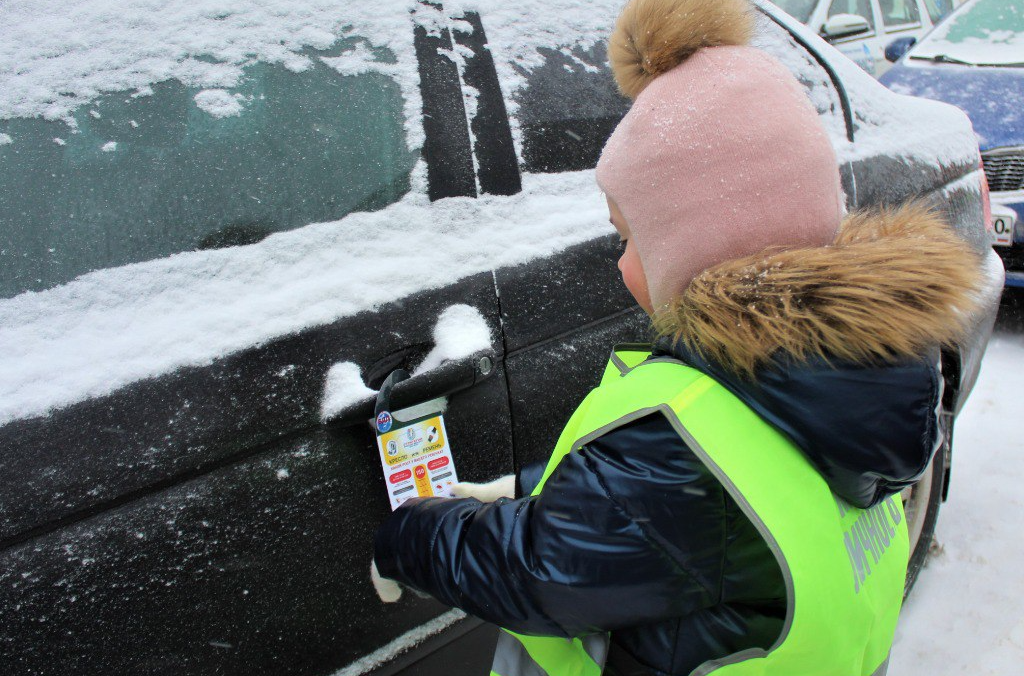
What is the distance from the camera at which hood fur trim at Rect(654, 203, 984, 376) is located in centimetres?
75

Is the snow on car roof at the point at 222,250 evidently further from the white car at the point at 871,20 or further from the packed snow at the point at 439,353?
the white car at the point at 871,20

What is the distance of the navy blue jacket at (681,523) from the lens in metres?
0.76

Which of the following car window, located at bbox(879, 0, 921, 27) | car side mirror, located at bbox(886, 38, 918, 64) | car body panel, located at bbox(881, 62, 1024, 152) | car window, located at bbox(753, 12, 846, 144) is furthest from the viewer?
car window, located at bbox(879, 0, 921, 27)

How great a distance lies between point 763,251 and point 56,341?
3.10ft

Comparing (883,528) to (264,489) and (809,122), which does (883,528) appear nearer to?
(809,122)

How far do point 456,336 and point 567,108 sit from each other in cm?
61

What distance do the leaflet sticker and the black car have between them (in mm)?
39

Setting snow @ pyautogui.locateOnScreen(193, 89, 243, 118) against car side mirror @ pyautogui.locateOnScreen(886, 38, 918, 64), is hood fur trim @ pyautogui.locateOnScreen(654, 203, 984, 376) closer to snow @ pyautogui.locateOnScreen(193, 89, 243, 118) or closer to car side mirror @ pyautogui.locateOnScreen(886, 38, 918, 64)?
snow @ pyautogui.locateOnScreen(193, 89, 243, 118)

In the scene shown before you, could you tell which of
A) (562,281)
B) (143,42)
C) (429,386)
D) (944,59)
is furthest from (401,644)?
(944,59)

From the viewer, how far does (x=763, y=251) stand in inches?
33.3

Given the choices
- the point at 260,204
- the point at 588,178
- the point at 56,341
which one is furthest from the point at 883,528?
the point at 56,341

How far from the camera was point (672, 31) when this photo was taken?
3.09 feet

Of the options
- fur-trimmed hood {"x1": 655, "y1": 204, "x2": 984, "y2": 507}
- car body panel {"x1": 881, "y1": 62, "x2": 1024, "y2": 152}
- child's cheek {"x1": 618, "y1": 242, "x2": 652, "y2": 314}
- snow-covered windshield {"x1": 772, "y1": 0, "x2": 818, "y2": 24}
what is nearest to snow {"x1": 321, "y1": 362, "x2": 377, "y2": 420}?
child's cheek {"x1": 618, "y1": 242, "x2": 652, "y2": 314}

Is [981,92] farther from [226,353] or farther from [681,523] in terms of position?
[226,353]
